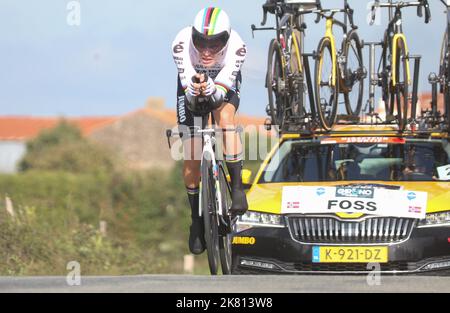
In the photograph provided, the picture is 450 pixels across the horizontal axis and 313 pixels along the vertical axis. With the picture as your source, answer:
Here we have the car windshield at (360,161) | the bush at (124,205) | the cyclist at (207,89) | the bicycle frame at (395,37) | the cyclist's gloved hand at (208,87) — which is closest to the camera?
the cyclist's gloved hand at (208,87)

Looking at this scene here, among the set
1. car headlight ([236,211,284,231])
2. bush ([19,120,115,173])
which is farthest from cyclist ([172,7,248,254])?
bush ([19,120,115,173])

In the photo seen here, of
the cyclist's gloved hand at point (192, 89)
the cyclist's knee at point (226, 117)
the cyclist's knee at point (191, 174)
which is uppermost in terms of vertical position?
the cyclist's gloved hand at point (192, 89)

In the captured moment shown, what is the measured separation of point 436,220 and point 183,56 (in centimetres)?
254

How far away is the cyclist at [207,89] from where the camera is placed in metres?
9.59

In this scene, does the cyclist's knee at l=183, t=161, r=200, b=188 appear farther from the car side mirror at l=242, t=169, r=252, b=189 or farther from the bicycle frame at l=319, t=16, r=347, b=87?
→ the bicycle frame at l=319, t=16, r=347, b=87

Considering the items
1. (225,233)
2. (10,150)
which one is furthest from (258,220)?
(10,150)

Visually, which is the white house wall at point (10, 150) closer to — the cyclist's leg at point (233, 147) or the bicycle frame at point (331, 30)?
the bicycle frame at point (331, 30)

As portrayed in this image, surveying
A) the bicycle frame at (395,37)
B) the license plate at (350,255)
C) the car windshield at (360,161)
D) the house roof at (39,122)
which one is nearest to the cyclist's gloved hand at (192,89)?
the license plate at (350,255)

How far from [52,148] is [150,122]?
616 inches

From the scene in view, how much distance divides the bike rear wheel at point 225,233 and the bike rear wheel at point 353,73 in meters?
3.02

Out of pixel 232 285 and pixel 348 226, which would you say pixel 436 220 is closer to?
pixel 348 226

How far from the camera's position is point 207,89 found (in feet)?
31.0

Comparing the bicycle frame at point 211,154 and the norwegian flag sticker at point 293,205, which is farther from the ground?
the bicycle frame at point 211,154

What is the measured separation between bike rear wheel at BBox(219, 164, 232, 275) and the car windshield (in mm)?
1042
